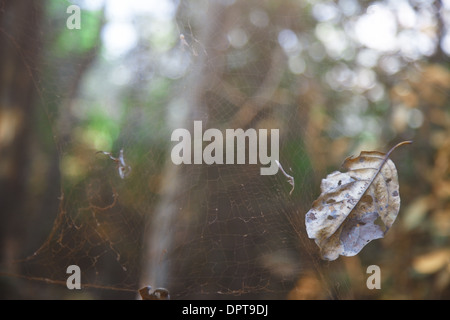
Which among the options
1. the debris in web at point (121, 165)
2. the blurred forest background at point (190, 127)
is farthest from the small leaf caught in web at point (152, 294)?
the debris in web at point (121, 165)

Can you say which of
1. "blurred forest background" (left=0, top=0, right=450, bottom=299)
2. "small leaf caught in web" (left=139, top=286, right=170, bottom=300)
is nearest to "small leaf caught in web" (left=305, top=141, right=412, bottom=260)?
"blurred forest background" (left=0, top=0, right=450, bottom=299)

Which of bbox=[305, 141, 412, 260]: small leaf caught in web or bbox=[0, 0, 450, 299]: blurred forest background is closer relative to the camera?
bbox=[305, 141, 412, 260]: small leaf caught in web

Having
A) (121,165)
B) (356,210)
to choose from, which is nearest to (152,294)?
(121,165)

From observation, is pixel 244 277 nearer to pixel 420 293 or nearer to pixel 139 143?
pixel 139 143

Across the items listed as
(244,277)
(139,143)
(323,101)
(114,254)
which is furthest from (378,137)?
(114,254)

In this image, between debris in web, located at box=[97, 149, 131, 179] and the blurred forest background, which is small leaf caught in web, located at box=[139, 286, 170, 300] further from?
debris in web, located at box=[97, 149, 131, 179]

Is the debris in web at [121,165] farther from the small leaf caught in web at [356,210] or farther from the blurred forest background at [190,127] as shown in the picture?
the small leaf caught in web at [356,210]
